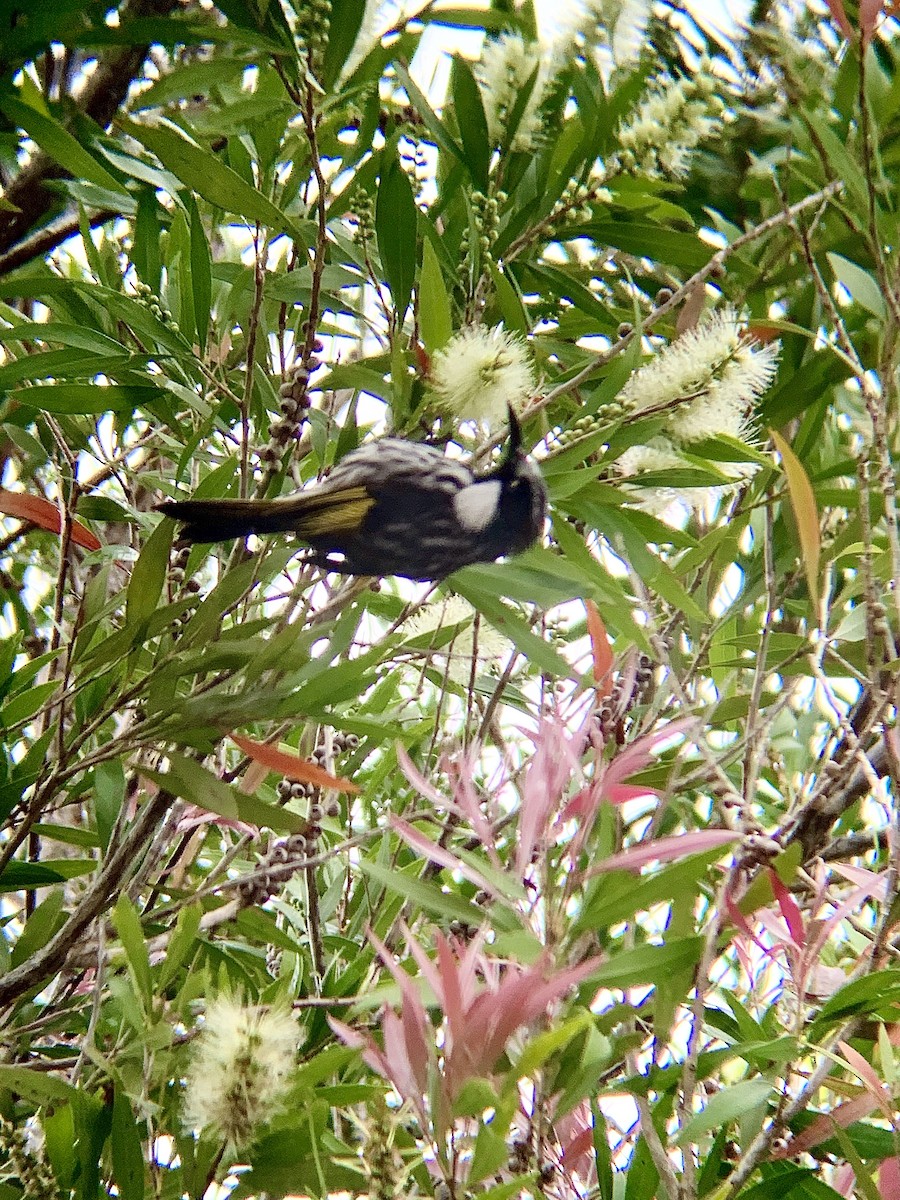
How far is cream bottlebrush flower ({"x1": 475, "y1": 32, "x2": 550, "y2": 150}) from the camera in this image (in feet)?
4.07

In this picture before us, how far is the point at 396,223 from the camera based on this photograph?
121 centimetres

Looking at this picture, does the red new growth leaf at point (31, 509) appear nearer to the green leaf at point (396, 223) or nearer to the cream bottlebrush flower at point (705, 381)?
the green leaf at point (396, 223)

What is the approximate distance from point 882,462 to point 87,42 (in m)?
0.87

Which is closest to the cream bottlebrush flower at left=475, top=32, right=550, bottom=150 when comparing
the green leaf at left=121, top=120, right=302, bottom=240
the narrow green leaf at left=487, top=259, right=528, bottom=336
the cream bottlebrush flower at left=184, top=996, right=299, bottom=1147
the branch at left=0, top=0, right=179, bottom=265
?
the narrow green leaf at left=487, top=259, right=528, bottom=336

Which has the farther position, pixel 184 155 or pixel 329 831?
pixel 329 831

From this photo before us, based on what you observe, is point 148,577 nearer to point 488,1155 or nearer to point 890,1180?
point 488,1155

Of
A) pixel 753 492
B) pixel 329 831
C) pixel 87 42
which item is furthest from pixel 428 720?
pixel 87 42

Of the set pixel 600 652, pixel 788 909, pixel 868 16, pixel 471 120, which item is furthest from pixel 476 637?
pixel 868 16

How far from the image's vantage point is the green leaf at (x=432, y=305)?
1150mm

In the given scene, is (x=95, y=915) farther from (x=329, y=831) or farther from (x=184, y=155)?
(x=184, y=155)

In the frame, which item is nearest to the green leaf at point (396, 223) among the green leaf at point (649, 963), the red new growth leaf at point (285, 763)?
the red new growth leaf at point (285, 763)

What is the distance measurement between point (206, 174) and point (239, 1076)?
808mm

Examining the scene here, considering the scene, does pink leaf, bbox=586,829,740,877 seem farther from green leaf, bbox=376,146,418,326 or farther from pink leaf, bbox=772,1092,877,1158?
green leaf, bbox=376,146,418,326

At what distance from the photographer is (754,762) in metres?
1.04
